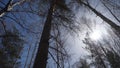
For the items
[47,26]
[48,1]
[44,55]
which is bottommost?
[44,55]

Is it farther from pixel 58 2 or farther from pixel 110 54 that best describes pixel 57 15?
pixel 110 54

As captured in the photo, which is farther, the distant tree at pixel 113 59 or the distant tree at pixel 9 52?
the distant tree at pixel 113 59

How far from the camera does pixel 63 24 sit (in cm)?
860

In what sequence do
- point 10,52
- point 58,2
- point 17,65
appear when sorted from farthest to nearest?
point 17,65
point 10,52
point 58,2

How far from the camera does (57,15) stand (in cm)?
809

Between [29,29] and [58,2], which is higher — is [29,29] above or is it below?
below

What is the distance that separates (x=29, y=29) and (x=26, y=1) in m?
1.54

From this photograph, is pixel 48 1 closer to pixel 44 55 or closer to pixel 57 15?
pixel 57 15

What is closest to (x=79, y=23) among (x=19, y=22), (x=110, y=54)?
(x=19, y=22)

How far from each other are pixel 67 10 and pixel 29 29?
8.32 ft

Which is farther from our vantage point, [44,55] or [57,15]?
[57,15]

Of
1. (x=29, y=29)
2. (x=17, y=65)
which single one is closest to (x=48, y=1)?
(x=29, y=29)

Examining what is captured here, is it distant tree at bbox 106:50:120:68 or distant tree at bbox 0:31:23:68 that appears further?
distant tree at bbox 106:50:120:68

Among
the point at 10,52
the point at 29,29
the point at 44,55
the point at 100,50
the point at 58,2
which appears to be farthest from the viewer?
the point at 100,50
